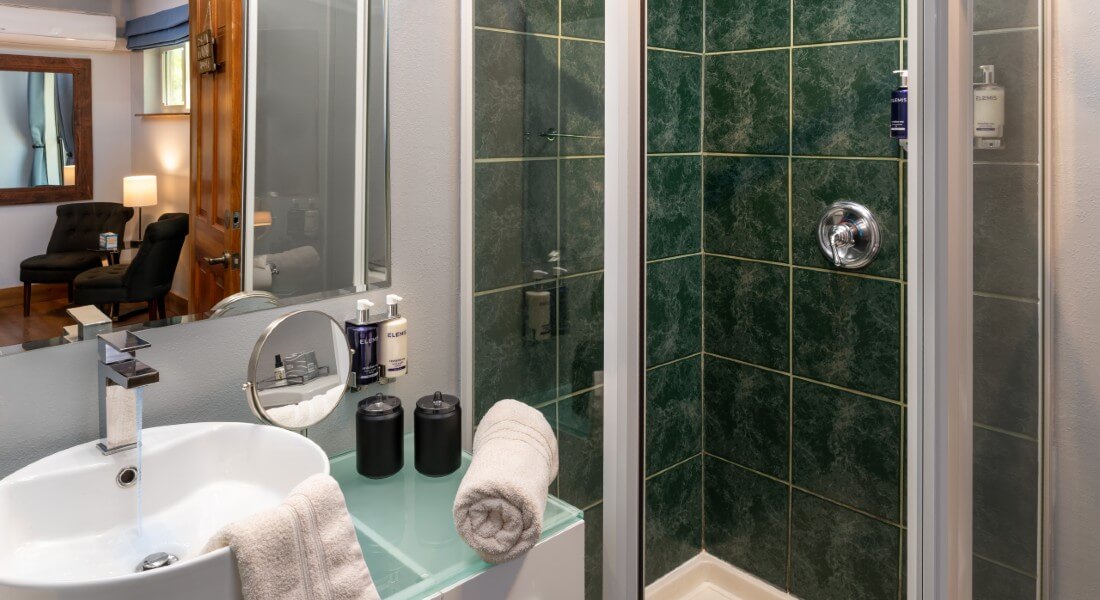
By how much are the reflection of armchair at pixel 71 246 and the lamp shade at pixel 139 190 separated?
2 centimetres

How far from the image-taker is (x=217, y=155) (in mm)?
1253

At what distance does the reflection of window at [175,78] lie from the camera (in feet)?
3.92

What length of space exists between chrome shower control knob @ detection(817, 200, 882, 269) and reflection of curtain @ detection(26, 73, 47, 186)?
175cm

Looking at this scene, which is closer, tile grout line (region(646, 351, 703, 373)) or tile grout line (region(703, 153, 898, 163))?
tile grout line (region(703, 153, 898, 163))

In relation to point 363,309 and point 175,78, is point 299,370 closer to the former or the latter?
point 363,309

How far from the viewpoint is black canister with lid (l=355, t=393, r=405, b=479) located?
130 cm

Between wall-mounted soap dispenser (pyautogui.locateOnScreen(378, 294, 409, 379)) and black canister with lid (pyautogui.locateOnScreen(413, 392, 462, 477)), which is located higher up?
wall-mounted soap dispenser (pyautogui.locateOnScreen(378, 294, 409, 379))

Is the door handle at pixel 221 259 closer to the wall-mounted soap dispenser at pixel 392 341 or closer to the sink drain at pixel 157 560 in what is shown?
the wall-mounted soap dispenser at pixel 392 341

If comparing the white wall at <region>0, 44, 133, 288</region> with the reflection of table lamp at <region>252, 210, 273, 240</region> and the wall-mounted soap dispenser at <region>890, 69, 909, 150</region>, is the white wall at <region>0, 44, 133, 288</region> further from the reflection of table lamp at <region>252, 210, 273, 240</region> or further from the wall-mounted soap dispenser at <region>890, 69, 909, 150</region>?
the wall-mounted soap dispenser at <region>890, 69, 909, 150</region>

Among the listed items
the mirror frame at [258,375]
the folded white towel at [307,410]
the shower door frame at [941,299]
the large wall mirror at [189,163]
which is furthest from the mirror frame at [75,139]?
the shower door frame at [941,299]

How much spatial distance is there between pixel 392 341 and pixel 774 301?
1225 mm

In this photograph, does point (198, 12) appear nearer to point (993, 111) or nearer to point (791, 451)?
point (993, 111)

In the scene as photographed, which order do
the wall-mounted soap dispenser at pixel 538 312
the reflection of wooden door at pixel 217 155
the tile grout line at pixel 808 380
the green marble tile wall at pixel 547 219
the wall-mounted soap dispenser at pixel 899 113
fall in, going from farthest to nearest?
the tile grout line at pixel 808 380, the wall-mounted soap dispenser at pixel 899 113, the wall-mounted soap dispenser at pixel 538 312, the green marble tile wall at pixel 547 219, the reflection of wooden door at pixel 217 155

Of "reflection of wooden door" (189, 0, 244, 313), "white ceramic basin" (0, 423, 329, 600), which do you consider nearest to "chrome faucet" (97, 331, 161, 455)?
"white ceramic basin" (0, 423, 329, 600)
